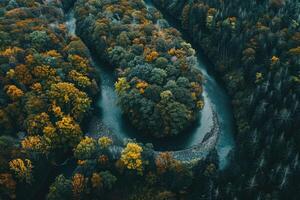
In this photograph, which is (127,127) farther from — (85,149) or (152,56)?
(152,56)

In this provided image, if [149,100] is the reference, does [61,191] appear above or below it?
below

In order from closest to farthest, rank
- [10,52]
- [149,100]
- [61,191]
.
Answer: [61,191]
[149,100]
[10,52]

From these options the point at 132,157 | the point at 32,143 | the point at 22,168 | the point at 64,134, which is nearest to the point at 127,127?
the point at 64,134

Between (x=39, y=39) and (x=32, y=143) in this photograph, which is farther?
(x=39, y=39)

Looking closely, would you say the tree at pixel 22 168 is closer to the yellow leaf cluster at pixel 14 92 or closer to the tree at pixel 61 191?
the tree at pixel 61 191

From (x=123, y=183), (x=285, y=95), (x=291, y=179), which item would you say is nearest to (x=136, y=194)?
(x=123, y=183)

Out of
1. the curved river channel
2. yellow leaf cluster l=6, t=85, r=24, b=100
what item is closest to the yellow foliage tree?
yellow leaf cluster l=6, t=85, r=24, b=100

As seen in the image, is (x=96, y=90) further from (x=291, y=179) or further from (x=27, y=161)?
(x=291, y=179)
